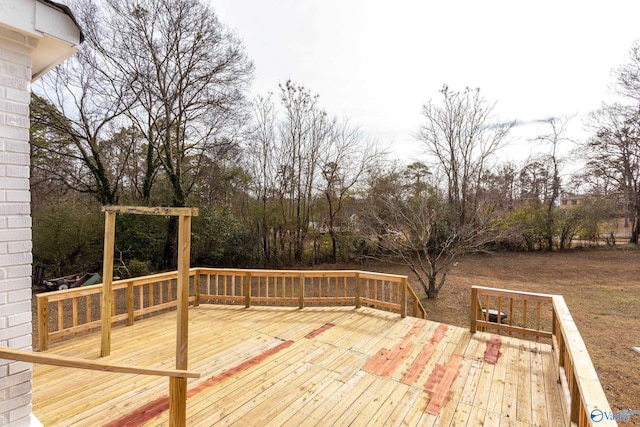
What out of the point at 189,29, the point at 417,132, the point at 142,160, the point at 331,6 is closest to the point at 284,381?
the point at 331,6

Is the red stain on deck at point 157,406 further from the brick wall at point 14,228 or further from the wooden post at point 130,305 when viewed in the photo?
the wooden post at point 130,305

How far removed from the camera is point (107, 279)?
3.33 metres

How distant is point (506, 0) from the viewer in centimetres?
503

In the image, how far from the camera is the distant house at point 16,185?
1529 mm

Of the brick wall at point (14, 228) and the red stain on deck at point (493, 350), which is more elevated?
the brick wall at point (14, 228)

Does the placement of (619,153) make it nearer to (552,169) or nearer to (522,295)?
(552,169)

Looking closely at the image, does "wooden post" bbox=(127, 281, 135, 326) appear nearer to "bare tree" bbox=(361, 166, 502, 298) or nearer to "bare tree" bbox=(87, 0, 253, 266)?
"bare tree" bbox=(87, 0, 253, 266)

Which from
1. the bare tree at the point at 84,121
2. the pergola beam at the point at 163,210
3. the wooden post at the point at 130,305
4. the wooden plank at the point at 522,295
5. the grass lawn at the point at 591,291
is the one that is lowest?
the grass lawn at the point at 591,291

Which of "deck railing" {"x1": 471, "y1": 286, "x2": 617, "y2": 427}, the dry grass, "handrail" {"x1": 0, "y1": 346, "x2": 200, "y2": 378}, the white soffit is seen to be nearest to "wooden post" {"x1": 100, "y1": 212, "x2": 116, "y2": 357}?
the white soffit

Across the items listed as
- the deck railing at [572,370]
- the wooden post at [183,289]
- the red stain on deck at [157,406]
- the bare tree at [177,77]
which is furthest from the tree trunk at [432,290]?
the bare tree at [177,77]

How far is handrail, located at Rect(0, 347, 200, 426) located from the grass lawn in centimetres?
494

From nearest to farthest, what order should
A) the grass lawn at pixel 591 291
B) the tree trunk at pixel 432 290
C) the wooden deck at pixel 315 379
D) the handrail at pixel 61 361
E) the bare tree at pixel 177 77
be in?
the handrail at pixel 61 361, the wooden deck at pixel 315 379, the grass lawn at pixel 591 291, the tree trunk at pixel 432 290, the bare tree at pixel 177 77

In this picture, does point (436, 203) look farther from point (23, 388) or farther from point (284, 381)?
point (23, 388)

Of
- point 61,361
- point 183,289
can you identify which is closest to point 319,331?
point 183,289
